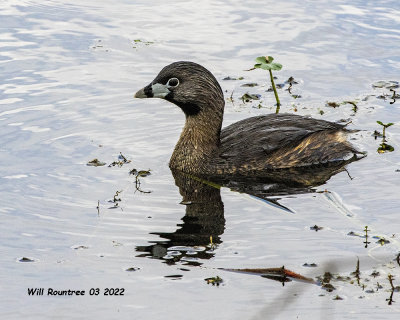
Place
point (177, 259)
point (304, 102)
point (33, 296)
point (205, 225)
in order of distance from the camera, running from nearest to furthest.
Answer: point (33, 296)
point (177, 259)
point (205, 225)
point (304, 102)

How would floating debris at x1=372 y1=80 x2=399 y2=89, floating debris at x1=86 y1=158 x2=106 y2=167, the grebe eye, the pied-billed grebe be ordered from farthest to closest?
floating debris at x1=372 y1=80 x2=399 y2=89 → the grebe eye → the pied-billed grebe → floating debris at x1=86 y1=158 x2=106 y2=167

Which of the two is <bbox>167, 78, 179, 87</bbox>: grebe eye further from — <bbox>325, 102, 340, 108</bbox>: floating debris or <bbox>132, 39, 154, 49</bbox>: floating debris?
<bbox>132, 39, 154, 49</bbox>: floating debris

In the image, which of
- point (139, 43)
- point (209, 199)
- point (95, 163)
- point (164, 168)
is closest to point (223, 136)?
point (164, 168)

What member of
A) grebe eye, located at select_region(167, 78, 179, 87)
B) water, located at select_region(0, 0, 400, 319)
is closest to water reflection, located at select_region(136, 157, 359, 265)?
water, located at select_region(0, 0, 400, 319)

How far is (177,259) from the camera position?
9.30m

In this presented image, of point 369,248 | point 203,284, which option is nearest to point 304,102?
point 369,248

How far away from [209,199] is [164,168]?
1.26 meters

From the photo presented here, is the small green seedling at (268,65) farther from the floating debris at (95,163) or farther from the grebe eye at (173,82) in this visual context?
the floating debris at (95,163)

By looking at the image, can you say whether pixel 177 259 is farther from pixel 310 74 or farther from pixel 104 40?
pixel 104 40

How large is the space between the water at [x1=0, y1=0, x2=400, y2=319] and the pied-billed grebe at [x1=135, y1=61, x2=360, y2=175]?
0.49 meters

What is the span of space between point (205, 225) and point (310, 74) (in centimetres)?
547

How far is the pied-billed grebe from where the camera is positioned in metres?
12.2

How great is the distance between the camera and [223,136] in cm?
1253

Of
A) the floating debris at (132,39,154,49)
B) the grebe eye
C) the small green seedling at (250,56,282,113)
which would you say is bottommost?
the floating debris at (132,39,154,49)
